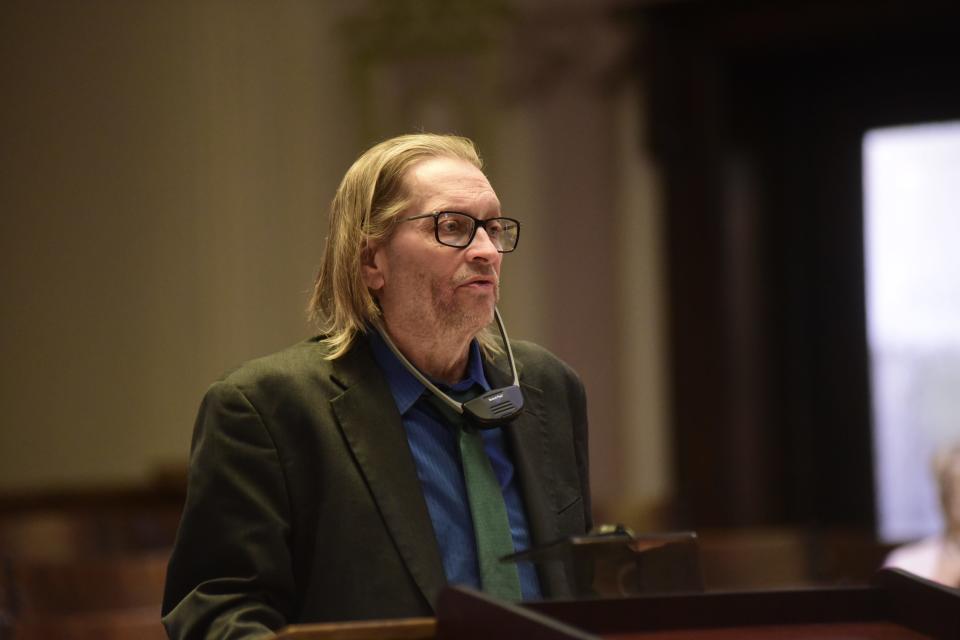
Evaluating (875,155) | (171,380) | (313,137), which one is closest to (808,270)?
(875,155)

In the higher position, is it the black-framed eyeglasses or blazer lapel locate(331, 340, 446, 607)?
the black-framed eyeglasses

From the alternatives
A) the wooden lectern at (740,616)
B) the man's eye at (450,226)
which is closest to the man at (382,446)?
the man's eye at (450,226)

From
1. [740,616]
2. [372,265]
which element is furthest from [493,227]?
[740,616]

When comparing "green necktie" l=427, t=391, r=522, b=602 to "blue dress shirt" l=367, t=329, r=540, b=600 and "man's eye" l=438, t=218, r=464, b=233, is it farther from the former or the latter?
"man's eye" l=438, t=218, r=464, b=233

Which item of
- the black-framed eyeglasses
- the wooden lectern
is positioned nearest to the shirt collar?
the black-framed eyeglasses

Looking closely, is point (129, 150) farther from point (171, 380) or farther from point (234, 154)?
point (171, 380)

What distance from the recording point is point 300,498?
2.10 m

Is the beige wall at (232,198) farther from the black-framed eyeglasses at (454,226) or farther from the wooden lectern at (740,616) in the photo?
the wooden lectern at (740,616)

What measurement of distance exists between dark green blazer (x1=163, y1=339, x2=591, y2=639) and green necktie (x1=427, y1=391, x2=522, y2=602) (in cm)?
7

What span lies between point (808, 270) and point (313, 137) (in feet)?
9.61

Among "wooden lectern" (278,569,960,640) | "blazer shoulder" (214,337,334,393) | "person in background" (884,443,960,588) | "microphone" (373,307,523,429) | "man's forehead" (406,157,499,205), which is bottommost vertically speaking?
"person in background" (884,443,960,588)

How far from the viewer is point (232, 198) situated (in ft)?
26.4

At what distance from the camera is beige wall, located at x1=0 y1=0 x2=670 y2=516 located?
7.76m

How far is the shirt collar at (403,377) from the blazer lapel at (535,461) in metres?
0.03
